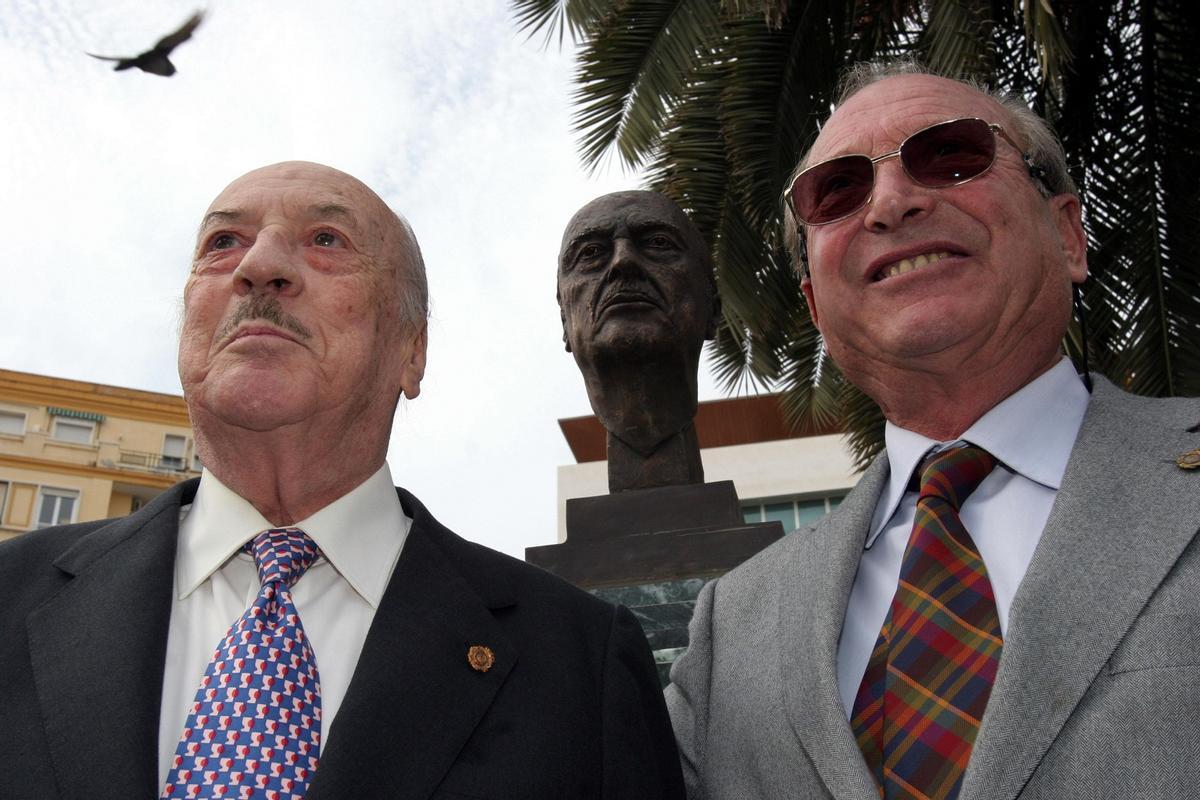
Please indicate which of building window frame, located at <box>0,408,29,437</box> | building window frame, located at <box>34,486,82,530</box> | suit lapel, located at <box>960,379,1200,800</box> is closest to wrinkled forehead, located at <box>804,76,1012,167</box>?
suit lapel, located at <box>960,379,1200,800</box>

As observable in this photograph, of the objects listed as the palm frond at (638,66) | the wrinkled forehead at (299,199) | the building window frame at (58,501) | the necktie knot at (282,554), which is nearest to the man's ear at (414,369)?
the wrinkled forehead at (299,199)

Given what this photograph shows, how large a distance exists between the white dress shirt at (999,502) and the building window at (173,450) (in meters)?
35.1

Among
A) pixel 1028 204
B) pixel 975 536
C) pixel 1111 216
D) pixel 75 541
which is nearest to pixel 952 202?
pixel 1028 204

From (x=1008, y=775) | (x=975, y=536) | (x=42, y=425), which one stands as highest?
(x=42, y=425)

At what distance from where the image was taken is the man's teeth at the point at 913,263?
8.23 feet

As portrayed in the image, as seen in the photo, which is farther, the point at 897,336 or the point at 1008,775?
the point at 897,336

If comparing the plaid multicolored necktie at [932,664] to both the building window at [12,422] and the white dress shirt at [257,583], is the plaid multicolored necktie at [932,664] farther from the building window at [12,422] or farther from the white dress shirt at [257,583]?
Result: the building window at [12,422]

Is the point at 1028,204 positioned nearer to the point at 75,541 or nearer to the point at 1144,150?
the point at 75,541

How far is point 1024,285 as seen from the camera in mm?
2498

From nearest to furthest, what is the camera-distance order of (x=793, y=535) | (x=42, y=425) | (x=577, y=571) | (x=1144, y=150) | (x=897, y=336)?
1. (x=897, y=336)
2. (x=793, y=535)
3. (x=577, y=571)
4. (x=1144, y=150)
5. (x=42, y=425)

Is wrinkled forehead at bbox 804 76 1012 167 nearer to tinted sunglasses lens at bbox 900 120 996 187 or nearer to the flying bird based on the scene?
tinted sunglasses lens at bbox 900 120 996 187

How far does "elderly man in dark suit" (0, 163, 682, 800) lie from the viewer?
1809mm

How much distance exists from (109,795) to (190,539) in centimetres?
58

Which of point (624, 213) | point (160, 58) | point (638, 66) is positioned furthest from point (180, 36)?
point (638, 66)
